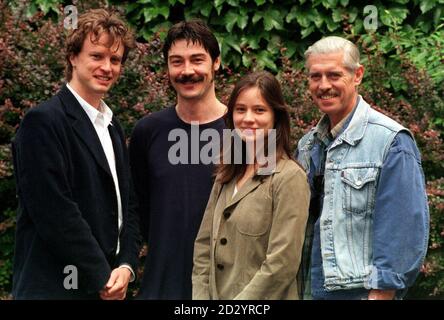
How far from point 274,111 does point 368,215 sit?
69 cm

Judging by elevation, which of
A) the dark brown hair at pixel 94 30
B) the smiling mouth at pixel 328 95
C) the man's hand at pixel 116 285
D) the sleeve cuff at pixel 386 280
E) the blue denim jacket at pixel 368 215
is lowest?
the man's hand at pixel 116 285

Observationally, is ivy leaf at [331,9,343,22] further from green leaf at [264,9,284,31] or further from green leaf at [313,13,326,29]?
green leaf at [264,9,284,31]

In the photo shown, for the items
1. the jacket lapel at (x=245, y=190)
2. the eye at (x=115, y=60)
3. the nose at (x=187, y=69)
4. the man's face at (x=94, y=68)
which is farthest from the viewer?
the nose at (x=187, y=69)

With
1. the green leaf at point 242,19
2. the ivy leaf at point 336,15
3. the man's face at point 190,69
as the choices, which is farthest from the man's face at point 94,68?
the ivy leaf at point 336,15

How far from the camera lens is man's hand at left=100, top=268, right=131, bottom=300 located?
4078mm

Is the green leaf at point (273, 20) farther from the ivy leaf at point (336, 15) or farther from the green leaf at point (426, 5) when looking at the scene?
the green leaf at point (426, 5)

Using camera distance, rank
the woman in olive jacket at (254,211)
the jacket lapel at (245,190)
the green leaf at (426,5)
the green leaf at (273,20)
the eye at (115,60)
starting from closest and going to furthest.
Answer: the woman in olive jacket at (254,211)
the jacket lapel at (245,190)
the eye at (115,60)
the green leaf at (426,5)
the green leaf at (273,20)

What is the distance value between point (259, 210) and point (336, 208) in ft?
1.17

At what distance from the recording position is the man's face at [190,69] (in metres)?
4.45

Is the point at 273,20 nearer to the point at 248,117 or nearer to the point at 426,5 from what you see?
the point at 426,5

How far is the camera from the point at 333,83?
4.09 metres

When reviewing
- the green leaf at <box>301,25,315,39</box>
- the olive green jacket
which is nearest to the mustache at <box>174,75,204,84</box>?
the olive green jacket

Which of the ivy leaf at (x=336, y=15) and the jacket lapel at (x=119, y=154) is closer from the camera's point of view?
the jacket lapel at (x=119, y=154)
